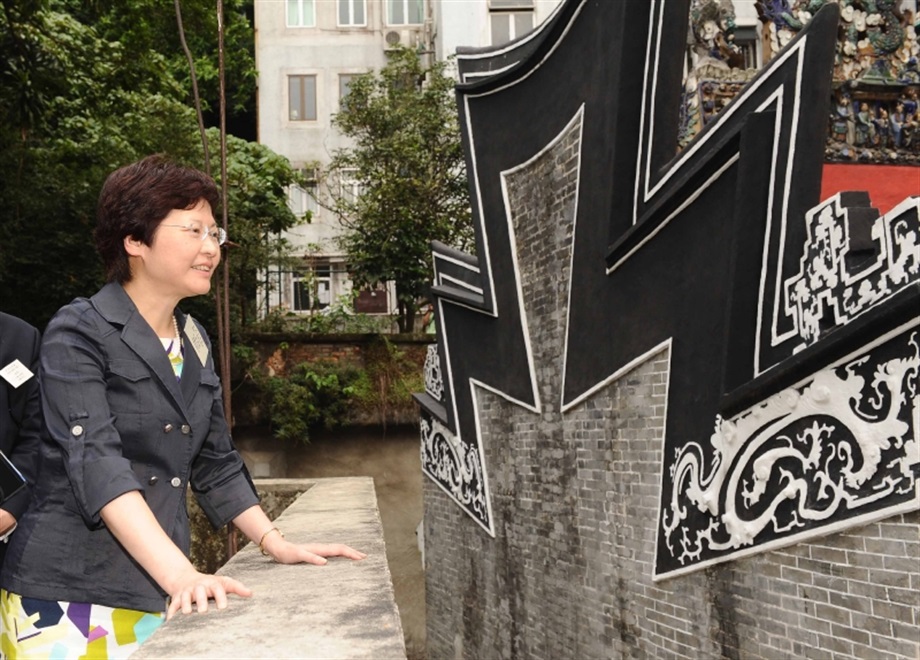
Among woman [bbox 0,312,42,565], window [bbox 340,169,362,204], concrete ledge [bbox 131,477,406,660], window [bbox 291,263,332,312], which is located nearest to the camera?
concrete ledge [bbox 131,477,406,660]

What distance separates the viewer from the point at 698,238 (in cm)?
543

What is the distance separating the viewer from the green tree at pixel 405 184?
54.1 ft

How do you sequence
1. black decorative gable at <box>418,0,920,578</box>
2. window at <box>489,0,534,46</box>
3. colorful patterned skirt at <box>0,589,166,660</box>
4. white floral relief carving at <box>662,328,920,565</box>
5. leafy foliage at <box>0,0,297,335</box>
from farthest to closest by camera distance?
window at <box>489,0,534,46</box>
leafy foliage at <box>0,0,297,335</box>
black decorative gable at <box>418,0,920,578</box>
white floral relief carving at <box>662,328,920,565</box>
colorful patterned skirt at <box>0,589,166,660</box>

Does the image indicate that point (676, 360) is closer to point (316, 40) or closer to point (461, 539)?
point (461, 539)

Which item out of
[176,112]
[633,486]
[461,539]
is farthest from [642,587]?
[176,112]

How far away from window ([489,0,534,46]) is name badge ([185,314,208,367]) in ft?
60.8

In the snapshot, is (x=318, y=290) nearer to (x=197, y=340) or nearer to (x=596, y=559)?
(x=596, y=559)

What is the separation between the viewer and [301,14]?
906 inches

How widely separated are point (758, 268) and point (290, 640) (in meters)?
3.58

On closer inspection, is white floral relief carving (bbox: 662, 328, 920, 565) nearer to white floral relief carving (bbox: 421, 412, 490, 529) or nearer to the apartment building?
white floral relief carving (bbox: 421, 412, 490, 529)

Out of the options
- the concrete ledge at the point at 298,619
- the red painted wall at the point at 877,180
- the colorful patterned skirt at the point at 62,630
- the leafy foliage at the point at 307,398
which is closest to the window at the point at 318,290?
the leafy foliage at the point at 307,398

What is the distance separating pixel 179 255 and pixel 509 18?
19019 mm

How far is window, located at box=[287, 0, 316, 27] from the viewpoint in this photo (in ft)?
75.4

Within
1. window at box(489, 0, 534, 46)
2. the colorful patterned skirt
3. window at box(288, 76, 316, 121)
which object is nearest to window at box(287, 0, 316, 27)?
window at box(288, 76, 316, 121)
